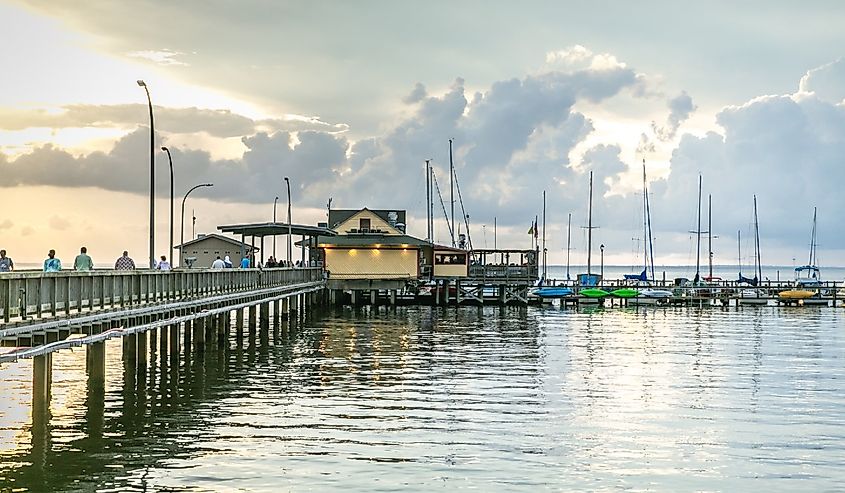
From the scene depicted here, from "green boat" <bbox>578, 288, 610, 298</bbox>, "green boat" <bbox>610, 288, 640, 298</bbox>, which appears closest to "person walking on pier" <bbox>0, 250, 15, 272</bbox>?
"green boat" <bbox>578, 288, 610, 298</bbox>

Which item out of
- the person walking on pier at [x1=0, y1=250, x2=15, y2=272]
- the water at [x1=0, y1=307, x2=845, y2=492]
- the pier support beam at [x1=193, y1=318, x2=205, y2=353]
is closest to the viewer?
the water at [x1=0, y1=307, x2=845, y2=492]

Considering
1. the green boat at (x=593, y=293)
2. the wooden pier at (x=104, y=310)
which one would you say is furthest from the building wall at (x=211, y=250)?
the wooden pier at (x=104, y=310)

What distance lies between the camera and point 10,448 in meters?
24.1

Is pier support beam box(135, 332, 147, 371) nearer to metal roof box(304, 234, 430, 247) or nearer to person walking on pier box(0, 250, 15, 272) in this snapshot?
person walking on pier box(0, 250, 15, 272)

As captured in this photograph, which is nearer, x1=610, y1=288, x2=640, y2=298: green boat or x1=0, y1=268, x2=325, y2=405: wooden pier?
x1=0, y1=268, x2=325, y2=405: wooden pier

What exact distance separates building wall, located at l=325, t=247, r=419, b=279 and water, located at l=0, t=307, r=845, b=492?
35543mm

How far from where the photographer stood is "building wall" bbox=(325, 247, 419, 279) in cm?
8775

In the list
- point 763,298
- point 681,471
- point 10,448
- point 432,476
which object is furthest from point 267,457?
point 763,298

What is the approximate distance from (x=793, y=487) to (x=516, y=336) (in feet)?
127

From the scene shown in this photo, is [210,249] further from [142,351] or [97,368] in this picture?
[97,368]

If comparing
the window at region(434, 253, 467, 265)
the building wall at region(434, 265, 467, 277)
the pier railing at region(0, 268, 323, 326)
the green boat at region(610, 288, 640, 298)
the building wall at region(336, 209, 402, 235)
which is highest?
the building wall at region(336, 209, 402, 235)

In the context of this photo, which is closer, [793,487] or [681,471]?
[793,487]

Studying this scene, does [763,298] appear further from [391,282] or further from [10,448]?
[10,448]

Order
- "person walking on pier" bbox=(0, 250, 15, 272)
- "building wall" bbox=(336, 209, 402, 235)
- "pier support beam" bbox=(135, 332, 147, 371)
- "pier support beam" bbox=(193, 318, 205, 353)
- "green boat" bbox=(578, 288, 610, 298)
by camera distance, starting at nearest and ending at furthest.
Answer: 1. "person walking on pier" bbox=(0, 250, 15, 272)
2. "pier support beam" bbox=(135, 332, 147, 371)
3. "pier support beam" bbox=(193, 318, 205, 353)
4. "building wall" bbox=(336, 209, 402, 235)
5. "green boat" bbox=(578, 288, 610, 298)
